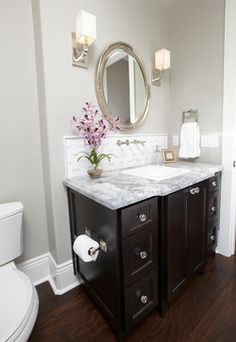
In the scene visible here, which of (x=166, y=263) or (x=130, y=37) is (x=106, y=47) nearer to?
(x=130, y=37)

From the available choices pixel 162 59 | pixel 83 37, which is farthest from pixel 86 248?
pixel 162 59

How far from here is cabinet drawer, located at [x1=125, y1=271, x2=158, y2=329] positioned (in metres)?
1.01

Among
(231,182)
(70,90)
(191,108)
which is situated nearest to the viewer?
(70,90)

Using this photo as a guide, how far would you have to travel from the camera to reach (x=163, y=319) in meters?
1.19

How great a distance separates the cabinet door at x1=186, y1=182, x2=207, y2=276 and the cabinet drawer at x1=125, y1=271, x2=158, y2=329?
0.35 meters

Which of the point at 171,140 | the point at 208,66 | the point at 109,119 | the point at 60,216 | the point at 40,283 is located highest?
the point at 208,66

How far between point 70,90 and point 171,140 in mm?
1213

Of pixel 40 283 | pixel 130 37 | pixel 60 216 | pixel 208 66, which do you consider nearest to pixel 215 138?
pixel 208 66

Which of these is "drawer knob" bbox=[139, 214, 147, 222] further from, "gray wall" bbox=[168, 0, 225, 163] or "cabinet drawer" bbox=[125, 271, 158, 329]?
"gray wall" bbox=[168, 0, 225, 163]

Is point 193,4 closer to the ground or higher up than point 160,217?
higher up

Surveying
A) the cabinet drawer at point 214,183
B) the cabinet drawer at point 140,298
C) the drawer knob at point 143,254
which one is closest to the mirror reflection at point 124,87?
the cabinet drawer at point 214,183

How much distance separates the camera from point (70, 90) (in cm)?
136

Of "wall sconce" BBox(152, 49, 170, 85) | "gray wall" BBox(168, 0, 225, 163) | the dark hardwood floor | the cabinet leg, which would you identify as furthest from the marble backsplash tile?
the cabinet leg

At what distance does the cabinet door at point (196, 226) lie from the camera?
1.29m
